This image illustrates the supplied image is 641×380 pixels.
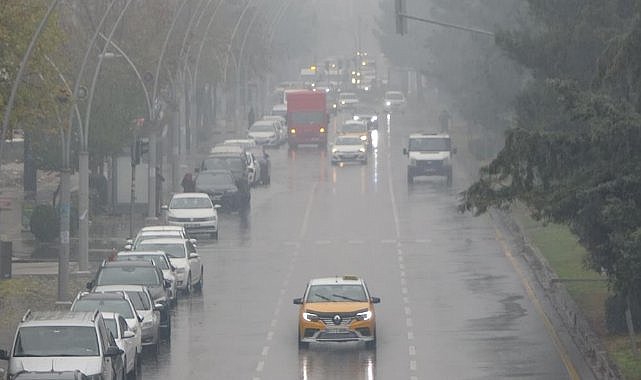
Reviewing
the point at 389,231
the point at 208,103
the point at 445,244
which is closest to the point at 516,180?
the point at 445,244

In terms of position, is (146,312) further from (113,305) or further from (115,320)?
(115,320)

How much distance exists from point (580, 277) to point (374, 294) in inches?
213

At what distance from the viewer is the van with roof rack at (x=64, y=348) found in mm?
26875

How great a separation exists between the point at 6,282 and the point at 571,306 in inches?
573

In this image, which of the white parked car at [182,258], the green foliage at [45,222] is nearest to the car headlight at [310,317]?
the white parked car at [182,258]

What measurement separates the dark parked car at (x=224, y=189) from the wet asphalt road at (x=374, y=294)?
77 centimetres

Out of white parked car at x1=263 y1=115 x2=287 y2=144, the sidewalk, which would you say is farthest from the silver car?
white parked car at x1=263 y1=115 x2=287 y2=144

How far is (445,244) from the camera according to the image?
55.8 meters

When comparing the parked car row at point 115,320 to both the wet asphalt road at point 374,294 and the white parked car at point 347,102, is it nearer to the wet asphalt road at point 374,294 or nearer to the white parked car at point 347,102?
the wet asphalt road at point 374,294

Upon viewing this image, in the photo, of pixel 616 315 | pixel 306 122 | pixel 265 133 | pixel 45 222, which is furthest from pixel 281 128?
pixel 616 315

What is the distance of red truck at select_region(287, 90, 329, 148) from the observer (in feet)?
333

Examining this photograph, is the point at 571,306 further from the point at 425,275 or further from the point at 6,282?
the point at 6,282

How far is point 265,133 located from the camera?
Result: 10425 cm

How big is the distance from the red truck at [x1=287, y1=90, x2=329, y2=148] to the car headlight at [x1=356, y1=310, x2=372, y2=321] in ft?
217
